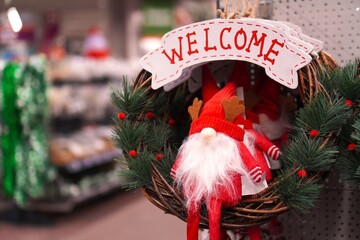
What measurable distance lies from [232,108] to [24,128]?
3.57 meters

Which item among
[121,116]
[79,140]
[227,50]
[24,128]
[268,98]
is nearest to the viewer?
[227,50]

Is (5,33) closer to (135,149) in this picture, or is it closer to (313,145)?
(135,149)

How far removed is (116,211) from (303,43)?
14.9ft

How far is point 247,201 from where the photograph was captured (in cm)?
159

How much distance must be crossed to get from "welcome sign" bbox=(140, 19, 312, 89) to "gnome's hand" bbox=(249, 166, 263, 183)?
274 mm

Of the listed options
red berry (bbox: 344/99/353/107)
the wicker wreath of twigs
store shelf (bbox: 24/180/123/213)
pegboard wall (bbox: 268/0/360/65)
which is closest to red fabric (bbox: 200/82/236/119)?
the wicker wreath of twigs

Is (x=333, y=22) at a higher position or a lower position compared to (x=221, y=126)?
higher

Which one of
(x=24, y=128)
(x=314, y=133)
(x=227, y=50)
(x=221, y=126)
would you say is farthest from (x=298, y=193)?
(x=24, y=128)

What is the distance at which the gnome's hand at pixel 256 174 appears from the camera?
5.18 feet

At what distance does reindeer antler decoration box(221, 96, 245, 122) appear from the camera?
5.34ft

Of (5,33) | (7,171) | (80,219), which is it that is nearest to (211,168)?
(7,171)

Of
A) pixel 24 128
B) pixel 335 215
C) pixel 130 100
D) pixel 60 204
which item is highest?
pixel 130 100

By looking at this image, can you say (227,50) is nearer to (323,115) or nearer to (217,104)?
(217,104)

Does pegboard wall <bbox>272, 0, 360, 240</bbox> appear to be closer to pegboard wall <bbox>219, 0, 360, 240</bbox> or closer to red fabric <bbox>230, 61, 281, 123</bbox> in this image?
pegboard wall <bbox>219, 0, 360, 240</bbox>
